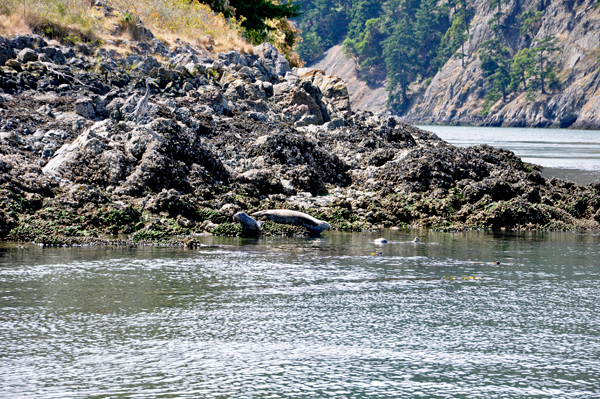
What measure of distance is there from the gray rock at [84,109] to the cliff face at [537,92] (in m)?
94.8

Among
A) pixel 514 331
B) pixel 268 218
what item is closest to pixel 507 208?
pixel 268 218

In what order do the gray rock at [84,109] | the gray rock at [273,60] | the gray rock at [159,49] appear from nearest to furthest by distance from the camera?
the gray rock at [84,109] → the gray rock at [159,49] → the gray rock at [273,60]

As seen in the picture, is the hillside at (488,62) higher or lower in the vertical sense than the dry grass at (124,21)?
higher

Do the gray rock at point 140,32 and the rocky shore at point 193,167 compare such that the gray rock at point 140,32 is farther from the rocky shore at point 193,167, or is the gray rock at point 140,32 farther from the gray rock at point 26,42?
the gray rock at point 26,42

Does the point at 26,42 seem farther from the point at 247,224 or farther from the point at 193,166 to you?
the point at 247,224

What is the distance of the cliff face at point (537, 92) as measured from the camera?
105 metres

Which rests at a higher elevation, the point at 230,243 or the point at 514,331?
the point at 230,243

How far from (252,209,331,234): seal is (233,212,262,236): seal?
0.64 m

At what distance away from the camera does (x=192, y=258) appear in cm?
1079

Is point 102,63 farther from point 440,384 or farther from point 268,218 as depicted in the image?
point 440,384

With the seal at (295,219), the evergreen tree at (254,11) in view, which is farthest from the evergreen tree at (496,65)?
the seal at (295,219)

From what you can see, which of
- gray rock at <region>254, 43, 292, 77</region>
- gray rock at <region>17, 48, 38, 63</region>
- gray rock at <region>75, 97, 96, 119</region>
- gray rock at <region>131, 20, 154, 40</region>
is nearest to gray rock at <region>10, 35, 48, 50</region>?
gray rock at <region>17, 48, 38, 63</region>

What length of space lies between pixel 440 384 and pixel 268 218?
9245 mm

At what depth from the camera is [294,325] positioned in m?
6.97
